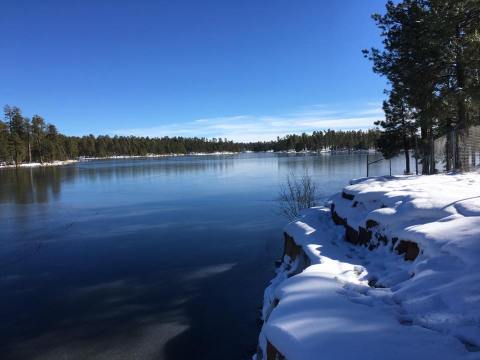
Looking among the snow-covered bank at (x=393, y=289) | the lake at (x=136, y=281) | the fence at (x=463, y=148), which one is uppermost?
the fence at (x=463, y=148)

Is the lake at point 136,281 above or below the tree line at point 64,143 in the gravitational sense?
below

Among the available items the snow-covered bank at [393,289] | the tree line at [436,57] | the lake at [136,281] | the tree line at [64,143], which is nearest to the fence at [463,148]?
the tree line at [436,57]

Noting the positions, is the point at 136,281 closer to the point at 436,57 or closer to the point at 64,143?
the point at 436,57

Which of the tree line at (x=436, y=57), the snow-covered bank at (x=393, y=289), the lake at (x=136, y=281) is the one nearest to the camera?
the snow-covered bank at (x=393, y=289)

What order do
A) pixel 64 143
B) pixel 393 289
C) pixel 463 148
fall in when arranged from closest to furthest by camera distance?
pixel 393 289 < pixel 463 148 < pixel 64 143

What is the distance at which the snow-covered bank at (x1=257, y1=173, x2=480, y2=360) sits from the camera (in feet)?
12.0

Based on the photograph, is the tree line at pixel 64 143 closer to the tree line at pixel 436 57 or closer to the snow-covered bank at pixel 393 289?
the tree line at pixel 436 57

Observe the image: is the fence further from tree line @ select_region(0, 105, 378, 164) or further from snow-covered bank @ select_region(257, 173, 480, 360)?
tree line @ select_region(0, 105, 378, 164)

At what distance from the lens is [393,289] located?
549 centimetres

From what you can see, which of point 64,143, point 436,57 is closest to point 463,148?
point 436,57

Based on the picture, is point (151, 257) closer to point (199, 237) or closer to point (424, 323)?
point (199, 237)

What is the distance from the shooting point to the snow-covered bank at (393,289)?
3.65 metres

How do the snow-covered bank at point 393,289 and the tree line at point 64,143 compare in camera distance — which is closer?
the snow-covered bank at point 393,289

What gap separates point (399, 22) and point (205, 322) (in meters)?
18.2
